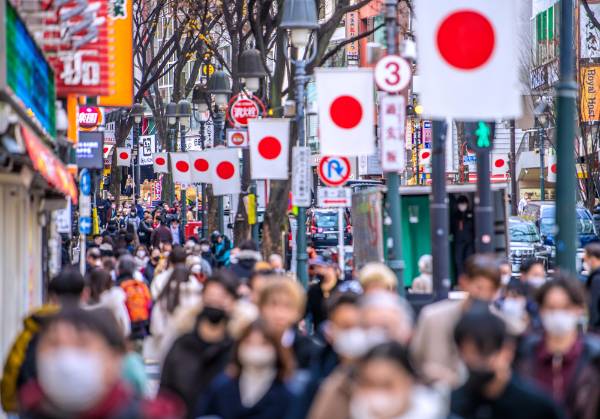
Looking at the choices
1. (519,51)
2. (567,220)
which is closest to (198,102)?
(519,51)

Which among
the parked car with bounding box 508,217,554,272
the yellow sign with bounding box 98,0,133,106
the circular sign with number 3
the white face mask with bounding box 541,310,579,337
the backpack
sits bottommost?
the parked car with bounding box 508,217,554,272

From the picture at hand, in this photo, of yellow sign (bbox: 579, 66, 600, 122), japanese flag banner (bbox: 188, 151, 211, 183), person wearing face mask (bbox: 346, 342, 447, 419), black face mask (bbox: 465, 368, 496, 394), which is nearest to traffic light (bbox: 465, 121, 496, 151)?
black face mask (bbox: 465, 368, 496, 394)

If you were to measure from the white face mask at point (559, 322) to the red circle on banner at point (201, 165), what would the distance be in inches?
977

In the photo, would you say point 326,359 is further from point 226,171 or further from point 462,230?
point 226,171

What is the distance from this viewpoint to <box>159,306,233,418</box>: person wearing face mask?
9219mm

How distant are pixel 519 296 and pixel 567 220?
1320mm

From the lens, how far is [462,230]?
84.9ft

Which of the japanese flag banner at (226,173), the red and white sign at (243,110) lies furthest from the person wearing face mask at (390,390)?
the red and white sign at (243,110)

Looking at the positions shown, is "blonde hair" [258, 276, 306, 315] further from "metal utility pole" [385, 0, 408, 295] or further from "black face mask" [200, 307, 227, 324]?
"metal utility pole" [385, 0, 408, 295]

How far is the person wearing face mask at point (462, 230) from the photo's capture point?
2556cm

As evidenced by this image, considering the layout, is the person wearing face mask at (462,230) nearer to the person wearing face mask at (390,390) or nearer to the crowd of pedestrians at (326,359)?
the crowd of pedestrians at (326,359)

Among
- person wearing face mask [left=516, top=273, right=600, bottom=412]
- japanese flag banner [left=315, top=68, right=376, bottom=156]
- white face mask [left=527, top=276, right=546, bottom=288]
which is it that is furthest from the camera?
japanese flag banner [left=315, top=68, right=376, bottom=156]

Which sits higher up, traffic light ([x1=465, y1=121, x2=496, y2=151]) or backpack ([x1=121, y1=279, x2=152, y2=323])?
traffic light ([x1=465, y1=121, x2=496, y2=151])

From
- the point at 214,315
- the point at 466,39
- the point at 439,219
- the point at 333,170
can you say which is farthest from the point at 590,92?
the point at 214,315
